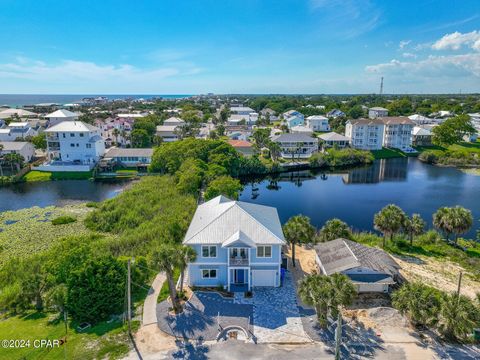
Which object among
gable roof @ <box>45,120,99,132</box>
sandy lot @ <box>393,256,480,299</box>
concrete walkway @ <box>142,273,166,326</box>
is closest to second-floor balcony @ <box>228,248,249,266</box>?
concrete walkway @ <box>142,273,166,326</box>

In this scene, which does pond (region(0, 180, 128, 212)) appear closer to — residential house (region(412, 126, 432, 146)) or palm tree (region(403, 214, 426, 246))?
palm tree (region(403, 214, 426, 246))

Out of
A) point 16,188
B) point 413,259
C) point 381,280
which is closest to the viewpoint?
point 381,280

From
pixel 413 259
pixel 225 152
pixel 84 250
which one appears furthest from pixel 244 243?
pixel 225 152

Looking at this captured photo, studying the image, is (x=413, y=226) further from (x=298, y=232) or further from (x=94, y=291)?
(x=94, y=291)

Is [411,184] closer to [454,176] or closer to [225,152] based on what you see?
[454,176]

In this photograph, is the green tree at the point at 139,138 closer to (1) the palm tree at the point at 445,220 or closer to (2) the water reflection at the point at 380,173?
(2) the water reflection at the point at 380,173
